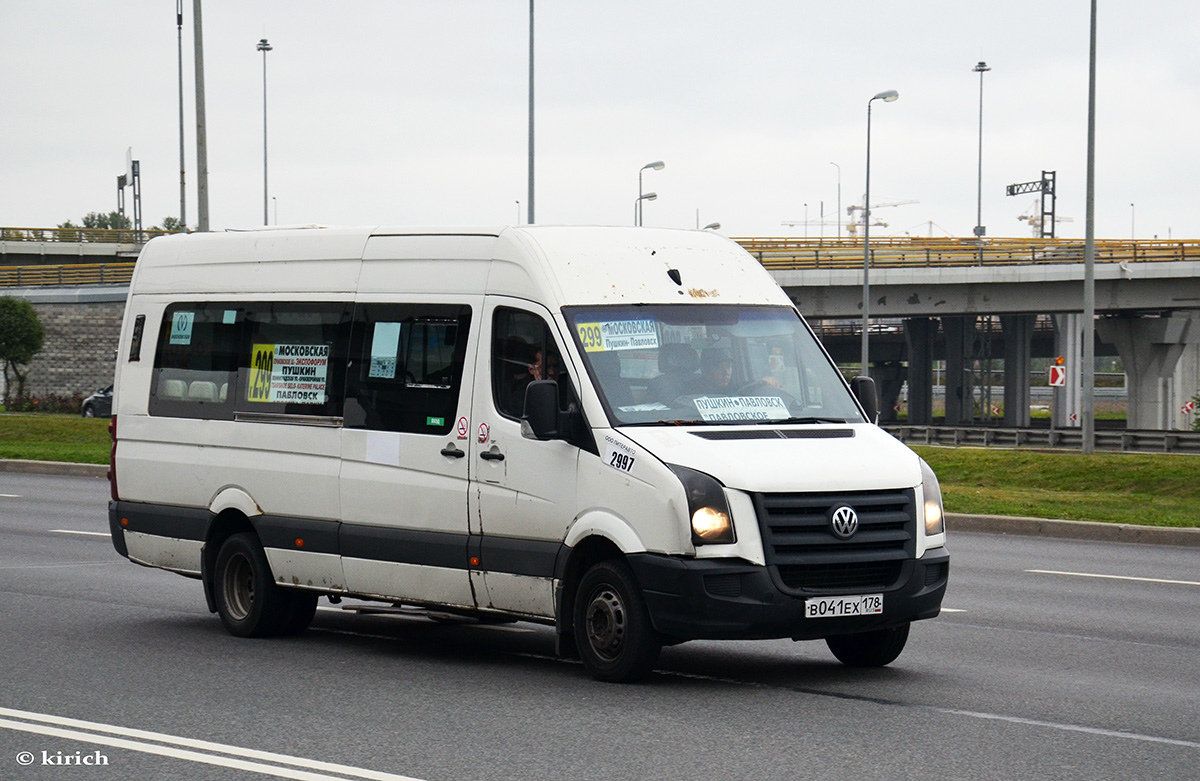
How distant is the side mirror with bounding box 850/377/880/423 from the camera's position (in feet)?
30.5

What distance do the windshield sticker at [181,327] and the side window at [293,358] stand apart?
1.91ft

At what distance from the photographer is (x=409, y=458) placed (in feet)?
30.5

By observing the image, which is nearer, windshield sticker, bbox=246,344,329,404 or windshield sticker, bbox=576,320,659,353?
windshield sticker, bbox=576,320,659,353

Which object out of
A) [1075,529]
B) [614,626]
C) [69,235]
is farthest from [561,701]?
[69,235]

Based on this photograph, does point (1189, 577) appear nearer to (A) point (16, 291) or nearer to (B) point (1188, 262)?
(B) point (1188, 262)

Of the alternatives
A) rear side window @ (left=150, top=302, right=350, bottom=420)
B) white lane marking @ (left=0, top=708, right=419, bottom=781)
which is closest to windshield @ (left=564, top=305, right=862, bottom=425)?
rear side window @ (left=150, top=302, right=350, bottom=420)

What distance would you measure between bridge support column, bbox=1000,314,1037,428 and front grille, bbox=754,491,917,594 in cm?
6995

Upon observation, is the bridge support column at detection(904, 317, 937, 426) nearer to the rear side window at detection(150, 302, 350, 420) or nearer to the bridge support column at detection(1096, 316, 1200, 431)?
the bridge support column at detection(1096, 316, 1200, 431)

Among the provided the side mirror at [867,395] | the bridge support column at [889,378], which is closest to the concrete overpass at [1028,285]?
the bridge support column at [889,378]

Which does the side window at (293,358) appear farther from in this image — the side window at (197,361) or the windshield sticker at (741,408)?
the windshield sticker at (741,408)

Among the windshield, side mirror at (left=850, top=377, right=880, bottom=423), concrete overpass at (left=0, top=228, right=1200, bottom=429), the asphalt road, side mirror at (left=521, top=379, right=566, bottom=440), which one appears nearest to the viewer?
the asphalt road

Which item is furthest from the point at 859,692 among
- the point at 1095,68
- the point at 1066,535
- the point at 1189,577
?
the point at 1095,68

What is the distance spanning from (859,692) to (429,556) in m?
2.59

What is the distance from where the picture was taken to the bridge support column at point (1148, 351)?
60344 mm
